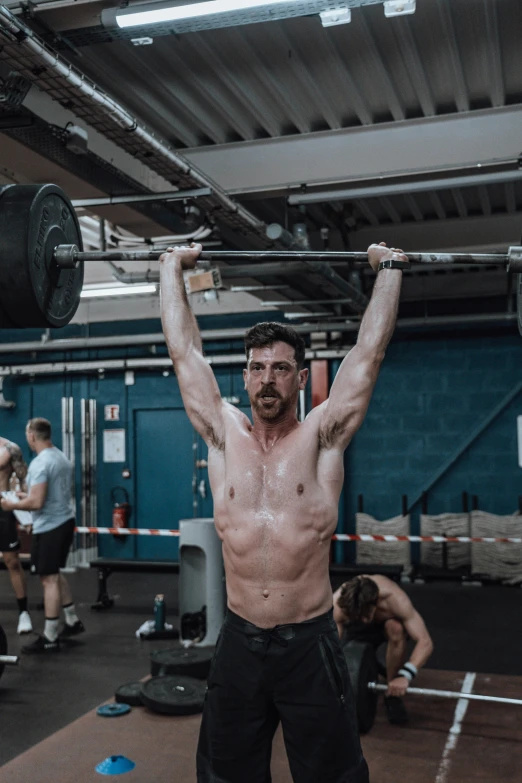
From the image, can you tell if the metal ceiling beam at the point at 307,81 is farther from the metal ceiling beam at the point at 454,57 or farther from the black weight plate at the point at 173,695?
the black weight plate at the point at 173,695

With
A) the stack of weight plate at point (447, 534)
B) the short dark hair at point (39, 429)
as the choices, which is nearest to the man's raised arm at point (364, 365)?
the short dark hair at point (39, 429)

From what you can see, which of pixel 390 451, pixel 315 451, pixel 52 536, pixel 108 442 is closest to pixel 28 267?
pixel 315 451

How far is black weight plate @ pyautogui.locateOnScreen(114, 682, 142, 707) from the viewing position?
382 centimetres

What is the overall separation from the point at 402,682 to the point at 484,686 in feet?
3.15

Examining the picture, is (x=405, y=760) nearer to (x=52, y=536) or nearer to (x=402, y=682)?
(x=402, y=682)

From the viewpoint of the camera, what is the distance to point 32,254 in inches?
80.7

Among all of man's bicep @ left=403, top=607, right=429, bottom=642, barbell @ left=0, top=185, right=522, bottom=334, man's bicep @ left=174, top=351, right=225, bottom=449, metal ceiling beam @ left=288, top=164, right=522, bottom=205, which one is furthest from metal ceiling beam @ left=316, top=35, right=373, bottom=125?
man's bicep @ left=403, top=607, right=429, bottom=642

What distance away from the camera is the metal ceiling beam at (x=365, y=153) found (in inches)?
145

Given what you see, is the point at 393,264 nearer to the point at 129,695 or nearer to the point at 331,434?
the point at 331,434

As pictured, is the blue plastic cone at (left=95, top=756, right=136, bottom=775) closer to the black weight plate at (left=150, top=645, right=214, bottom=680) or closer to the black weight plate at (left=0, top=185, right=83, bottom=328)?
the black weight plate at (left=150, top=645, right=214, bottom=680)

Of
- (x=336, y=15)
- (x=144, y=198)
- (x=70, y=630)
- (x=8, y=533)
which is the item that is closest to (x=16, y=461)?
(x=8, y=533)

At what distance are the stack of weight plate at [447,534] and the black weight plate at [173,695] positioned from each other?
13.3 ft

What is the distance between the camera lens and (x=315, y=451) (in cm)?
191

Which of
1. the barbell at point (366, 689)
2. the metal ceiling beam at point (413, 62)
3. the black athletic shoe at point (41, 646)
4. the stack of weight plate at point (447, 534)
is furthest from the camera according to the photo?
the stack of weight plate at point (447, 534)
